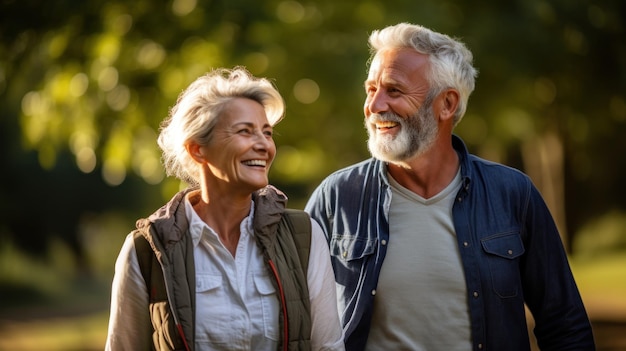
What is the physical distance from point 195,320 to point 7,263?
784 inches

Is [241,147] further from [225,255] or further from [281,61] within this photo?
[281,61]

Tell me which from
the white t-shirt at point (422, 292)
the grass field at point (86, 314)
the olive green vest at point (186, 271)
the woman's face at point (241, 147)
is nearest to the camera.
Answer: the olive green vest at point (186, 271)

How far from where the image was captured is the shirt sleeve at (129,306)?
151 inches

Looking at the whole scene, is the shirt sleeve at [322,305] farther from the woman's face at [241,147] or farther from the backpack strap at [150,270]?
the backpack strap at [150,270]

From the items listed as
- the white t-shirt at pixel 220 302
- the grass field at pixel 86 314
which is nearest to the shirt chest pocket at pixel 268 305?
the white t-shirt at pixel 220 302

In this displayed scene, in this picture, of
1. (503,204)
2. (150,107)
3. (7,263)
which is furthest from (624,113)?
(7,263)

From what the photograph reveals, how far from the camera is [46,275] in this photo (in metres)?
23.5

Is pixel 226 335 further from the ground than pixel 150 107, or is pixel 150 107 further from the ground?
pixel 150 107

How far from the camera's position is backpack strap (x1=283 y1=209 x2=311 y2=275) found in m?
4.01

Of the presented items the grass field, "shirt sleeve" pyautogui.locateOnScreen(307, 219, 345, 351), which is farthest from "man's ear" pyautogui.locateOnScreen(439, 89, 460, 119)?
the grass field

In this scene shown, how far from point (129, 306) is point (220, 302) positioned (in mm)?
331

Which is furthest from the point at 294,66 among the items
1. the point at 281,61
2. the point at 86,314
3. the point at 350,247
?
the point at 86,314

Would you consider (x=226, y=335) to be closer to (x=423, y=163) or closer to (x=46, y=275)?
(x=423, y=163)

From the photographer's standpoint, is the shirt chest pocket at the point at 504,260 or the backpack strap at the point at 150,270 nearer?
the backpack strap at the point at 150,270
